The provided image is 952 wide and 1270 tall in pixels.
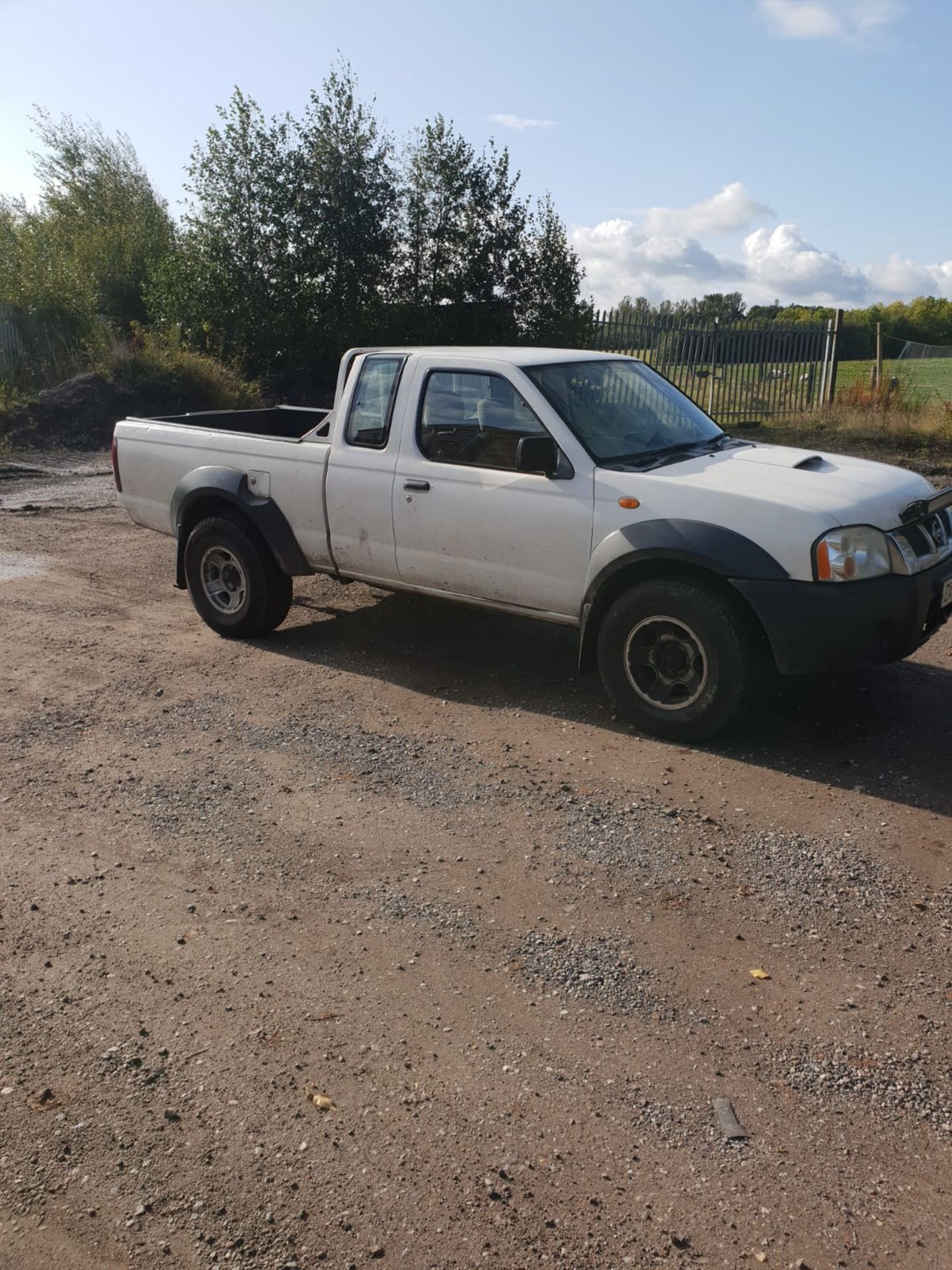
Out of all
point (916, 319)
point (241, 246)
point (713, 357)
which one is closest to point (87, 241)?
point (241, 246)

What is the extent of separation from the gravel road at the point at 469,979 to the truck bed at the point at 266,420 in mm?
2818

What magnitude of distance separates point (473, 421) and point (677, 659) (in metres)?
1.81

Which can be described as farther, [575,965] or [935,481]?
[935,481]

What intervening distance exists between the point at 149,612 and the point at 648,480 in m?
4.45

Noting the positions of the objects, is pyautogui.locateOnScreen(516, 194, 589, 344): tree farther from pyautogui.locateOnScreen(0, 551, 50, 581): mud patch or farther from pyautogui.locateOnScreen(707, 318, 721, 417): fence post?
pyautogui.locateOnScreen(0, 551, 50, 581): mud patch

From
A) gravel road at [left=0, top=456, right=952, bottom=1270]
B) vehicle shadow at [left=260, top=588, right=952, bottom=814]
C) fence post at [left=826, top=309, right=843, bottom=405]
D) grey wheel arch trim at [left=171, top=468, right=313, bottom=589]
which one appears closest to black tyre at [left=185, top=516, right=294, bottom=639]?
grey wheel arch trim at [left=171, top=468, right=313, bottom=589]

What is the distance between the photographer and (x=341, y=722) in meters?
5.88

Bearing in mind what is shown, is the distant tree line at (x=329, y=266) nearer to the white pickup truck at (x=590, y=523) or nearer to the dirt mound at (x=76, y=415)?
the dirt mound at (x=76, y=415)

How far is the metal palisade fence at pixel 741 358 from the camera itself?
20234 millimetres

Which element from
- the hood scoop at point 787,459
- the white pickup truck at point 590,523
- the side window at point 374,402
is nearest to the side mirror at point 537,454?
the white pickup truck at point 590,523

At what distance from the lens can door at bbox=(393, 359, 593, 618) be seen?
564cm

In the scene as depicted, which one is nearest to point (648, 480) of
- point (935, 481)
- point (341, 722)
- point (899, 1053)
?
point (341, 722)

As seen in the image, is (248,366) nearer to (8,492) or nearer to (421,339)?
(421,339)

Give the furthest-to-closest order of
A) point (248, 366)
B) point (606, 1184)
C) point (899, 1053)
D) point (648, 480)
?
point (248, 366), point (648, 480), point (899, 1053), point (606, 1184)
